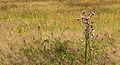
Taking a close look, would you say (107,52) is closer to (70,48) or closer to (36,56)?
(70,48)

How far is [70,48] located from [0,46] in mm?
1355

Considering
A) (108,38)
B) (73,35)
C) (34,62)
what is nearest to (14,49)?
(34,62)

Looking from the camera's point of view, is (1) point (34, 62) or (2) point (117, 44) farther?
(2) point (117, 44)

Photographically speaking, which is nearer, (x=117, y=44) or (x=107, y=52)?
(x=107, y=52)

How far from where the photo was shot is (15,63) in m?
3.05

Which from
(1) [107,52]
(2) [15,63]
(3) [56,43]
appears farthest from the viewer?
(3) [56,43]

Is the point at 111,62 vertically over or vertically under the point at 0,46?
under

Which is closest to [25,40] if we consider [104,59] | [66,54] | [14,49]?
[14,49]

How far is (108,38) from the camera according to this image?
13.3ft

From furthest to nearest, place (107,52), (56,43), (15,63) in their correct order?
(56,43) < (107,52) < (15,63)

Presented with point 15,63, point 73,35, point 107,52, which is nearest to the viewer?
point 15,63

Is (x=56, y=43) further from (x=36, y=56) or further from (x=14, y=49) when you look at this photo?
(x=14, y=49)

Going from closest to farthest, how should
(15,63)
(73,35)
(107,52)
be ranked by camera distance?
(15,63) < (107,52) < (73,35)

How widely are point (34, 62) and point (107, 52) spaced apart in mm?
1359
